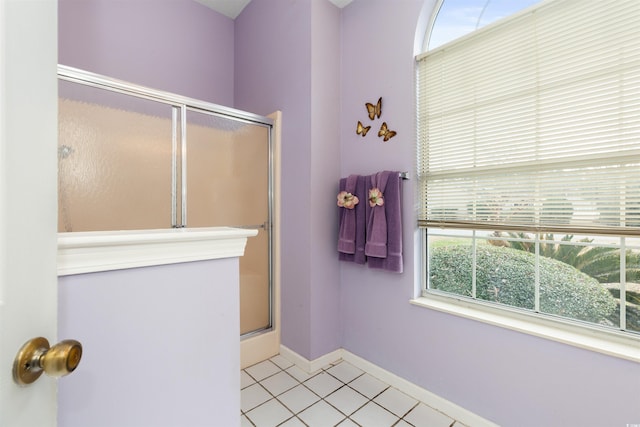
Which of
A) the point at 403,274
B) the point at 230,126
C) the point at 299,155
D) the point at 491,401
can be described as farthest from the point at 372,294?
the point at 230,126

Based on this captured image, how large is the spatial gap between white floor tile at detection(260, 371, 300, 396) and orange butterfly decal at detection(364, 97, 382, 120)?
1812 millimetres

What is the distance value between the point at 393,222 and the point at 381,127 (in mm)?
632

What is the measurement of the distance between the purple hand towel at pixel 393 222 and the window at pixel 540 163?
0.50ft

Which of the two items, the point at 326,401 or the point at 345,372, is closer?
the point at 326,401

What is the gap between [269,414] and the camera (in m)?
1.55

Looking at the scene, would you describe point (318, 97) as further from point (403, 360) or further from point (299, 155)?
point (403, 360)

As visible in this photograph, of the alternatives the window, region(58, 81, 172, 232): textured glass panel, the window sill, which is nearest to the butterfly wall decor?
the window

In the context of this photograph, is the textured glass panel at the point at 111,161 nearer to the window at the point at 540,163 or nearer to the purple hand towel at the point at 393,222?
the purple hand towel at the point at 393,222

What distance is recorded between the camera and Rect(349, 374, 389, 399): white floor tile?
1.73 m

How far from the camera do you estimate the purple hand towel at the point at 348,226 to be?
6.33ft

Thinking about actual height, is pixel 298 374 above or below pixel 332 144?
below

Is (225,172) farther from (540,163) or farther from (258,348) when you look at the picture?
(540,163)

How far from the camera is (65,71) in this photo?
146cm

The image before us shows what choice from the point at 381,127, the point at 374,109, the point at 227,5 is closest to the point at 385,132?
the point at 381,127
